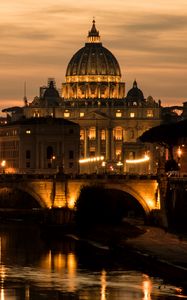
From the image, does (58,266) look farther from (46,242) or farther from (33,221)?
(33,221)

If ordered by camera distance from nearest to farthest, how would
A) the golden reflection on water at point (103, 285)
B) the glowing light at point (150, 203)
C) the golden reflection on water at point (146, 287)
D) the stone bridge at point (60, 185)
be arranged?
the golden reflection on water at point (146, 287)
the golden reflection on water at point (103, 285)
the glowing light at point (150, 203)
the stone bridge at point (60, 185)

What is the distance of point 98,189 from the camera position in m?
128

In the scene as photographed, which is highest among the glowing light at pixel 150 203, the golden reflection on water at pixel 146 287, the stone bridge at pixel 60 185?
the stone bridge at pixel 60 185

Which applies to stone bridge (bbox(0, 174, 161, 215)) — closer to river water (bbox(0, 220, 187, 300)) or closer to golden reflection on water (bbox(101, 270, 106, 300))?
river water (bbox(0, 220, 187, 300))

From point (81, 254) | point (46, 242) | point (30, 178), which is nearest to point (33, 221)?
point (30, 178)

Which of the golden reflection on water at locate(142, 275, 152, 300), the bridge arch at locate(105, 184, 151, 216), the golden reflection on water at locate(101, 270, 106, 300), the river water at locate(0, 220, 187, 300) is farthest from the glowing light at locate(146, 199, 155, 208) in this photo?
the golden reflection on water at locate(142, 275, 152, 300)

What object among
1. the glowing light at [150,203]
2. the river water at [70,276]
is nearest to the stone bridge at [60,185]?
the glowing light at [150,203]

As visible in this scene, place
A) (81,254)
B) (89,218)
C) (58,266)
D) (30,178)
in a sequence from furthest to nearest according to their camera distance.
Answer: (30,178)
(89,218)
(81,254)
(58,266)

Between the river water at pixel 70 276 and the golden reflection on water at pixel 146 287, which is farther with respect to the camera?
the river water at pixel 70 276

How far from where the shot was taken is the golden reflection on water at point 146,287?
3199 inches

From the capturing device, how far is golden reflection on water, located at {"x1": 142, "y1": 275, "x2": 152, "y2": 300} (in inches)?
3199

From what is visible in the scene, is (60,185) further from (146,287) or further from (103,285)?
(146,287)

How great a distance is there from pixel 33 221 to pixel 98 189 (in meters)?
8.21

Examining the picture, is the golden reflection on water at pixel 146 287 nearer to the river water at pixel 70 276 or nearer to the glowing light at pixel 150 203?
the river water at pixel 70 276
